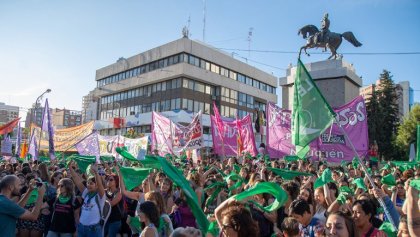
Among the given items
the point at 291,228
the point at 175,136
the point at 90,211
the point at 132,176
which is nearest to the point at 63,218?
the point at 90,211

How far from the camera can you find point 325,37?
2183 cm

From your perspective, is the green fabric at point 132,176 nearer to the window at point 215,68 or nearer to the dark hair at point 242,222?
the dark hair at point 242,222

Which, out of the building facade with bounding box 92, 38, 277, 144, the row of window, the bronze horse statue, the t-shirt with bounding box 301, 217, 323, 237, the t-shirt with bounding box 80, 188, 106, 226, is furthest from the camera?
the row of window

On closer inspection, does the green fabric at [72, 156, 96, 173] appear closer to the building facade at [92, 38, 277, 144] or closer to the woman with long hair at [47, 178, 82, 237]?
the woman with long hair at [47, 178, 82, 237]

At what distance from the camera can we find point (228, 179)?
23.2 feet

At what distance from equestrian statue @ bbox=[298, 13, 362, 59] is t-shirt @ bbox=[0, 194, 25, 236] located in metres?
20.7

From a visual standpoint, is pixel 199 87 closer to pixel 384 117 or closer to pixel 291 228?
pixel 384 117

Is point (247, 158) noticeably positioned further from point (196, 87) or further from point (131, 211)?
point (196, 87)

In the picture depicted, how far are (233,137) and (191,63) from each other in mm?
32898

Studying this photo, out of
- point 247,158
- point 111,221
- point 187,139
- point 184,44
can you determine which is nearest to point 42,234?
point 111,221

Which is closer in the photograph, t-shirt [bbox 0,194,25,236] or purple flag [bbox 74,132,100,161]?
t-shirt [bbox 0,194,25,236]

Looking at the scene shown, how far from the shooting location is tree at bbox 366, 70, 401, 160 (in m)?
34.2

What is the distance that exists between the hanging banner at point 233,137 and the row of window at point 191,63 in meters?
32.0

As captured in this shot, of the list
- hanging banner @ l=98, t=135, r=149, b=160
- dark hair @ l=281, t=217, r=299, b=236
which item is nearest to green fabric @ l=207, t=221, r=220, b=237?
dark hair @ l=281, t=217, r=299, b=236
